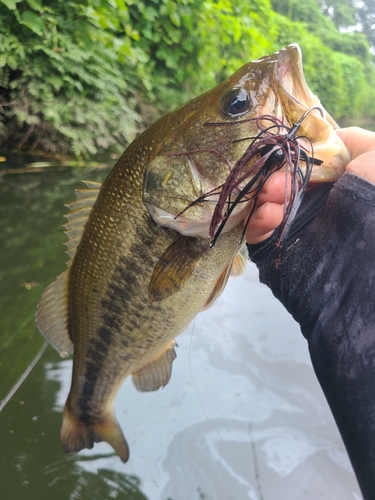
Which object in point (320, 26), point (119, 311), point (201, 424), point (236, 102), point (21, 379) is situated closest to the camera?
point (236, 102)

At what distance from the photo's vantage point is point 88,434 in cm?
167

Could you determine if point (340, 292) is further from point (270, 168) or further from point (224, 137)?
point (224, 137)

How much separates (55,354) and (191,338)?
2.60ft

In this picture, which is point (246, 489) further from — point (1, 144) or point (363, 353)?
point (1, 144)

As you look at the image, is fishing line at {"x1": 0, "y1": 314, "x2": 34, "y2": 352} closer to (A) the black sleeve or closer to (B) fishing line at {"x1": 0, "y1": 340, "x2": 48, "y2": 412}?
(B) fishing line at {"x1": 0, "y1": 340, "x2": 48, "y2": 412}

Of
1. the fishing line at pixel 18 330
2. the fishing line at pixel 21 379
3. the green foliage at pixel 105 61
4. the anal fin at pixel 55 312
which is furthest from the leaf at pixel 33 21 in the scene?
the anal fin at pixel 55 312

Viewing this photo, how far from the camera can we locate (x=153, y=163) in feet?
4.05

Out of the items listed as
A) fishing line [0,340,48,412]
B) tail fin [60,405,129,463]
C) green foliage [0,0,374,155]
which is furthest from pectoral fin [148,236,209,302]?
green foliage [0,0,374,155]

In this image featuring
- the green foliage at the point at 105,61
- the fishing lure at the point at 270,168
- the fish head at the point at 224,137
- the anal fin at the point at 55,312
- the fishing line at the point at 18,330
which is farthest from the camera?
the green foliage at the point at 105,61

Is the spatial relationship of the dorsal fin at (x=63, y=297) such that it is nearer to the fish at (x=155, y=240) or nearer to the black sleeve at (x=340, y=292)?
the fish at (x=155, y=240)

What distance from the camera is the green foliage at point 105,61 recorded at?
5.00m

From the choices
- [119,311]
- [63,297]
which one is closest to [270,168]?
[119,311]

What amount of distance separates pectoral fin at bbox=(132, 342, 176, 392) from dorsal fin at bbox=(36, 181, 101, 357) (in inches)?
13.4

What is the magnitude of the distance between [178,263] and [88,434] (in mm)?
963
